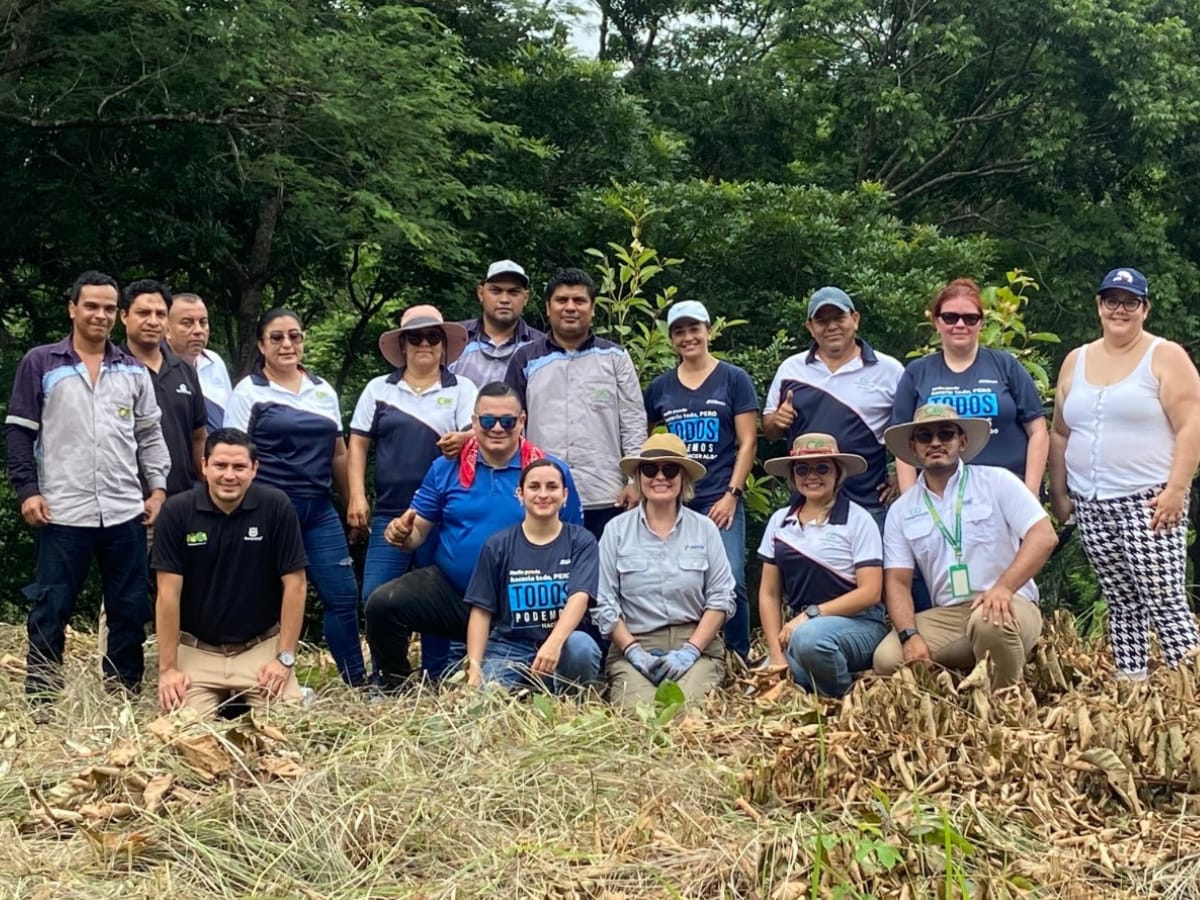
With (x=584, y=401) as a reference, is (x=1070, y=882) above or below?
below

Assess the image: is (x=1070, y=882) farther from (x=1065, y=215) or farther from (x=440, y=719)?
(x=1065, y=215)

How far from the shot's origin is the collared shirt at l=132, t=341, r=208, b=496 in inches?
228

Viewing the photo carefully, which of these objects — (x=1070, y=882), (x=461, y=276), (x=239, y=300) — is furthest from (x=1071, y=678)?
(x=239, y=300)

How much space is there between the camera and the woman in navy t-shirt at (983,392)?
215 inches

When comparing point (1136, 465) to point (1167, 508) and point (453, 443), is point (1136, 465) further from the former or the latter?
point (453, 443)

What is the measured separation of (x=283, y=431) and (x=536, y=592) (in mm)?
1311

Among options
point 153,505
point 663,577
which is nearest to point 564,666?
point 663,577

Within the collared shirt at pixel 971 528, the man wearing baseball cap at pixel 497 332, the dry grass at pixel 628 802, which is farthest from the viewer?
the man wearing baseball cap at pixel 497 332

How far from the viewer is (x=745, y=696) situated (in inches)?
215

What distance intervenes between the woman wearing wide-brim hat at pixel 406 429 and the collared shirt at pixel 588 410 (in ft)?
1.05

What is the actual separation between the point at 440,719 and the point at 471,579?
852 mm

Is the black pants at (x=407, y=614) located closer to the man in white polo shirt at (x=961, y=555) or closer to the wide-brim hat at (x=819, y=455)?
the wide-brim hat at (x=819, y=455)

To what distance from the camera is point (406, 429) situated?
5.91m

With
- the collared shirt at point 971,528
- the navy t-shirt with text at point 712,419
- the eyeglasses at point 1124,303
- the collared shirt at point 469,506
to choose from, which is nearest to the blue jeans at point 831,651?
the collared shirt at point 971,528
